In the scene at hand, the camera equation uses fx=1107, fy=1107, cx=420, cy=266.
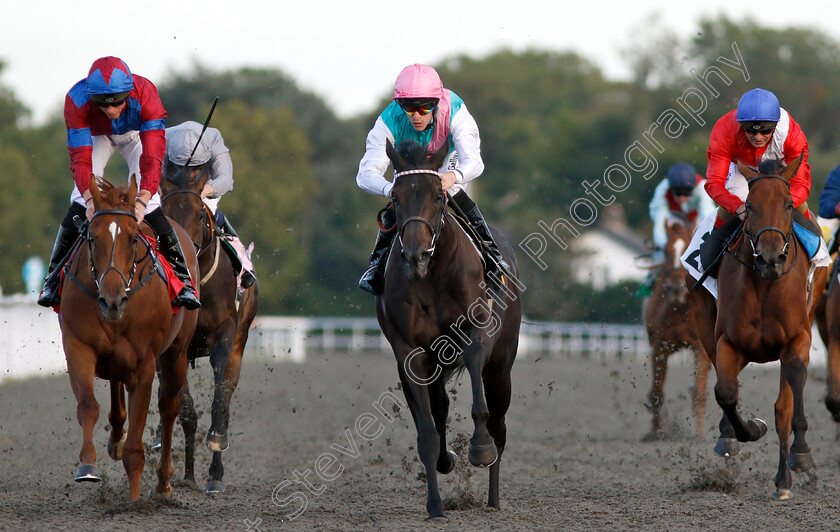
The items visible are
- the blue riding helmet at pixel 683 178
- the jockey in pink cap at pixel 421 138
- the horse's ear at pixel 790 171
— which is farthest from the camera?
the blue riding helmet at pixel 683 178

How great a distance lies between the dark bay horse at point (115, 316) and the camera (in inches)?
248

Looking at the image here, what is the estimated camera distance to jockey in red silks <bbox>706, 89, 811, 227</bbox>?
7.23 m

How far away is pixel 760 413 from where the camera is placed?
1341 centimetres

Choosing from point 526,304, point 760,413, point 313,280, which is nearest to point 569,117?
point 313,280

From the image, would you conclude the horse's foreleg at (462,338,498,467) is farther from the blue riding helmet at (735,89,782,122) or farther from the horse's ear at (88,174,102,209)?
the blue riding helmet at (735,89,782,122)

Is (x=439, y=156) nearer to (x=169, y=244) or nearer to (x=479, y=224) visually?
(x=479, y=224)

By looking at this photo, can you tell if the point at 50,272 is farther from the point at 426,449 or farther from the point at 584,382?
the point at 584,382

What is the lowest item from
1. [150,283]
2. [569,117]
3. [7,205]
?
[150,283]

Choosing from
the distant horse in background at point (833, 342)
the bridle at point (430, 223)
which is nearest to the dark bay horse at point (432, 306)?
the bridle at point (430, 223)

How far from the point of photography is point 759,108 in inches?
283

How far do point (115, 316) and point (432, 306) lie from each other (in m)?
1.82

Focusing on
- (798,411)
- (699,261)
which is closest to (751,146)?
(699,261)

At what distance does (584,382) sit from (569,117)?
97.4 feet

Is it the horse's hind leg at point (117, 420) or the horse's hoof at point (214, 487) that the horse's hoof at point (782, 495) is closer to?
the horse's hoof at point (214, 487)
